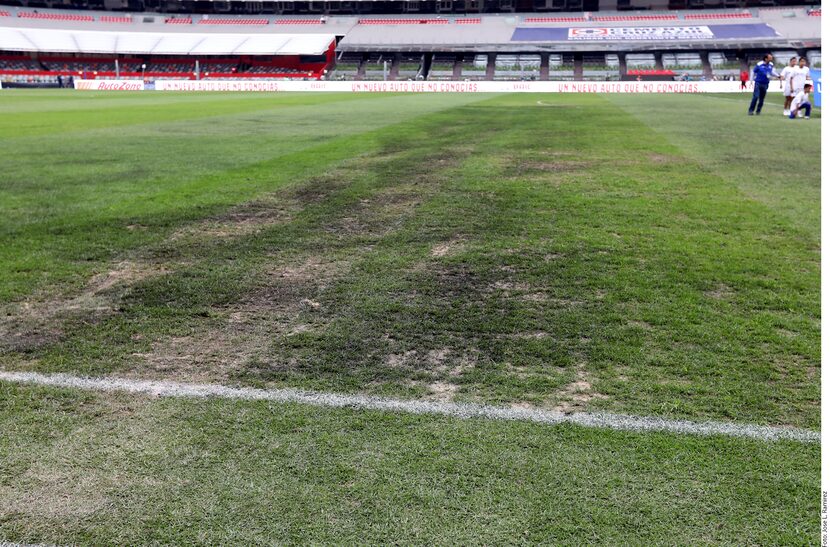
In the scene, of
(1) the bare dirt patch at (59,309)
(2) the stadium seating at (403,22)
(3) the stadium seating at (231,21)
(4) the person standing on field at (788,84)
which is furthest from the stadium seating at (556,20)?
(1) the bare dirt patch at (59,309)

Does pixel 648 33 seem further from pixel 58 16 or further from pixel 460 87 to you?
pixel 58 16

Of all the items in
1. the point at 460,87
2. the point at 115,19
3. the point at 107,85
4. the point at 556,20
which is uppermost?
the point at 115,19

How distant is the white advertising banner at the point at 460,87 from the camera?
4556 cm

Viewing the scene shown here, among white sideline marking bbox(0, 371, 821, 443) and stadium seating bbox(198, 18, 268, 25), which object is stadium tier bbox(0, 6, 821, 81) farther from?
white sideline marking bbox(0, 371, 821, 443)

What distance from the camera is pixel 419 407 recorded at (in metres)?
3.37

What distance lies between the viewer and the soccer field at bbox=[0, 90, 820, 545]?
256 cm

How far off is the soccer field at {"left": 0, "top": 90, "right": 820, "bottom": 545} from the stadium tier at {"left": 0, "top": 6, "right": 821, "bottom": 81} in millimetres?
57164

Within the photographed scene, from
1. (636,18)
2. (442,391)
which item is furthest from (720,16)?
(442,391)

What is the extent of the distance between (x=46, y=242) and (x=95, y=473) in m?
4.36

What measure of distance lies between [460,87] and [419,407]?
46911mm

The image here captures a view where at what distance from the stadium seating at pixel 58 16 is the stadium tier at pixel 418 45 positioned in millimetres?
101

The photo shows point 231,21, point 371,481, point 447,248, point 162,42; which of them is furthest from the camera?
point 231,21

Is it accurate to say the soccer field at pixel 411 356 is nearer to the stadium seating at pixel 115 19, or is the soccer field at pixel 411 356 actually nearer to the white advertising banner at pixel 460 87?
the white advertising banner at pixel 460 87

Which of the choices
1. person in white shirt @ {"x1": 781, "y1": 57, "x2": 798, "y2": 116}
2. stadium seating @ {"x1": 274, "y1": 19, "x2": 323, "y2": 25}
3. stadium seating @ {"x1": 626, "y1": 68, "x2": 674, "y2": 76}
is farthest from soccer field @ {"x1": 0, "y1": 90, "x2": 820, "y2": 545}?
stadium seating @ {"x1": 274, "y1": 19, "x2": 323, "y2": 25}
